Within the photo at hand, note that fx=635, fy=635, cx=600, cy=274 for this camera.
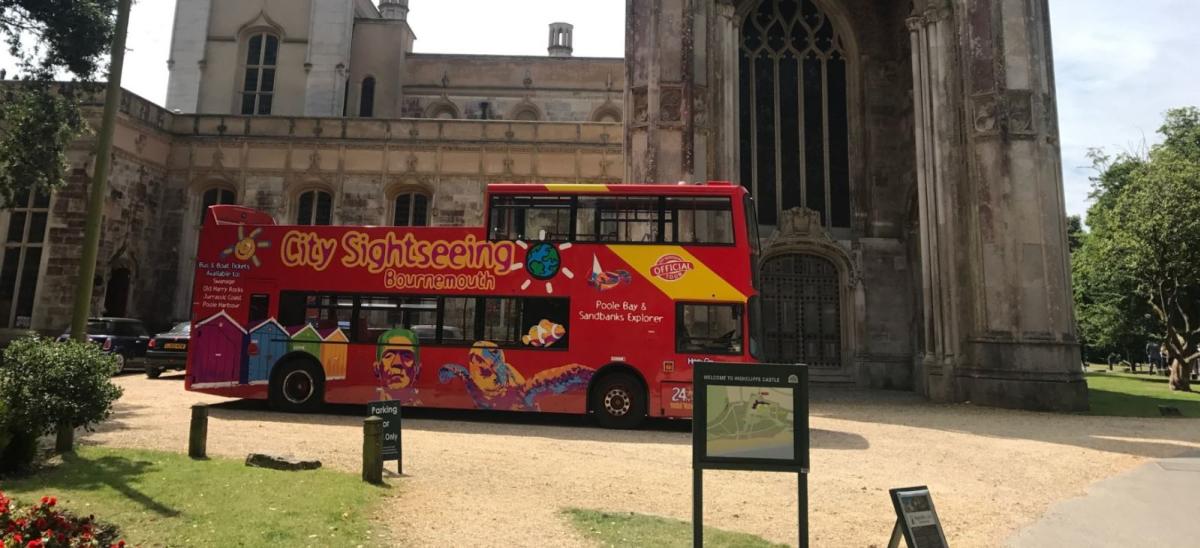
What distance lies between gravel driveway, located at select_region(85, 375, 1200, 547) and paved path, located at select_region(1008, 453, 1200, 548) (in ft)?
0.78

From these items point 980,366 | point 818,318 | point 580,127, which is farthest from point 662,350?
point 580,127

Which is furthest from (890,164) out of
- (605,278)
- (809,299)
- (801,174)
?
(605,278)

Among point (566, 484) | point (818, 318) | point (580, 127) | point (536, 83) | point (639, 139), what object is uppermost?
point (536, 83)

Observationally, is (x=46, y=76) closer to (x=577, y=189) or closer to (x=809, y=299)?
(x=577, y=189)

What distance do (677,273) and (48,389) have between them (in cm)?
852

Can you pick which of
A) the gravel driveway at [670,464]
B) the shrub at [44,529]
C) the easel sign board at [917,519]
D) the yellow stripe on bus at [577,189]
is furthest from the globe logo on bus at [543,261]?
the easel sign board at [917,519]

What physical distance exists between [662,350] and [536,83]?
26183 mm

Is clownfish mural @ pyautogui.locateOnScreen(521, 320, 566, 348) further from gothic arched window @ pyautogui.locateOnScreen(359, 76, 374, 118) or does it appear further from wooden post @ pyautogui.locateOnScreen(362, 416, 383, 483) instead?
gothic arched window @ pyautogui.locateOnScreen(359, 76, 374, 118)

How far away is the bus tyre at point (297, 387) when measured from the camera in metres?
12.0

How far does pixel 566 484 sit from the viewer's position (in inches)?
276

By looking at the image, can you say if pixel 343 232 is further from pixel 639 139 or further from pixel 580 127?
pixel 580 127

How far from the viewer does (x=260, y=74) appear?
3139cm

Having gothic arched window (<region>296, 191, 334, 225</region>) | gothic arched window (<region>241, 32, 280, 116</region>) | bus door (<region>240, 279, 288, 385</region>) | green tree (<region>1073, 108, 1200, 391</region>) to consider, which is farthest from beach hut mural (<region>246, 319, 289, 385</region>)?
green tree (<region>1073, 108, 1200, 391</region>)

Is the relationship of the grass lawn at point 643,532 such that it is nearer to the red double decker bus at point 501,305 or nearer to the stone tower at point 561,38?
the red double decker bus at point 501,305
